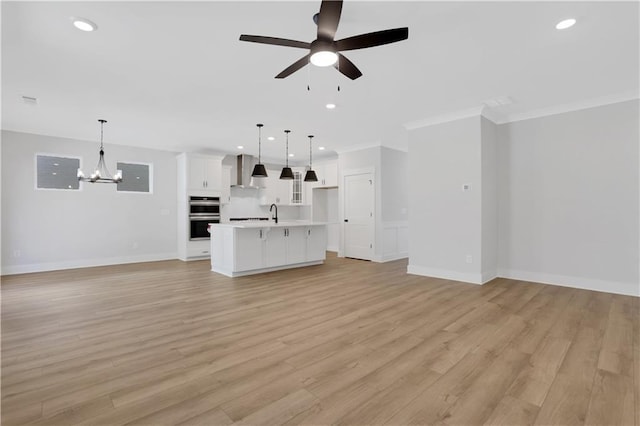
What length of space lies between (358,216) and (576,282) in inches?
167

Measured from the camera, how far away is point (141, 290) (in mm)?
4637

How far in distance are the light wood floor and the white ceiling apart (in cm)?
275

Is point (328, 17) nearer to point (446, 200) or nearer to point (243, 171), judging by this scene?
point (446, 200)

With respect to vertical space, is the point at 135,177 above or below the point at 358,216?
above

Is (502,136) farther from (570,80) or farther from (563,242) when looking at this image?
(563,242)

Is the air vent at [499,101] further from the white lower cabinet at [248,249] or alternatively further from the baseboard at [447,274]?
the white lower cabinet at [248,249]

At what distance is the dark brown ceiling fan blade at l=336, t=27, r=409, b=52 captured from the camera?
2.15m

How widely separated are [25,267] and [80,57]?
5.02 m

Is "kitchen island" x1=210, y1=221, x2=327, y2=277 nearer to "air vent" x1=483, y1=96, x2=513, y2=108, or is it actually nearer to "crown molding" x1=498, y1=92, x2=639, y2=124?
"air vent" x1=483, y1=96, x2=513, y2=108

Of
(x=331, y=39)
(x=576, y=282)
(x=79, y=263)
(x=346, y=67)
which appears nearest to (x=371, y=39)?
(x=331, y=39)

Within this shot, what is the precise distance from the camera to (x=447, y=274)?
523cm

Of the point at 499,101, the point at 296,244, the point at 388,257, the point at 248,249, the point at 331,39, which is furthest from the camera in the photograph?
the point at 388,257

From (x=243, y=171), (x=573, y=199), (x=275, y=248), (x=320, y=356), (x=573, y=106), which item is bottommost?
(x=320, y=356)

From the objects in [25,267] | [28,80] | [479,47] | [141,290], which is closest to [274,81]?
[479,47]
